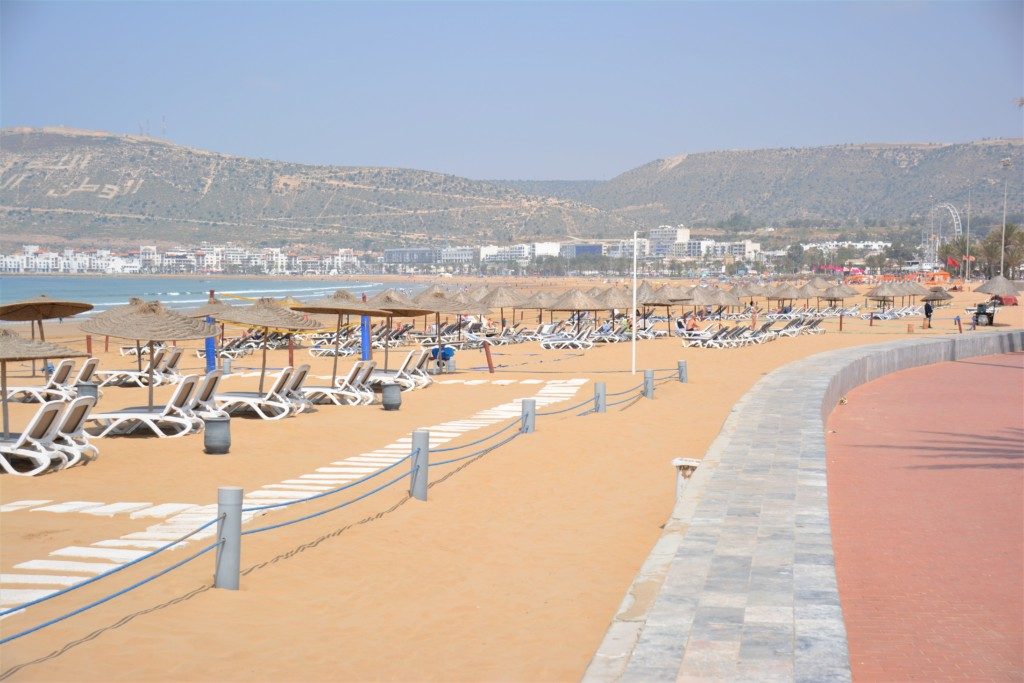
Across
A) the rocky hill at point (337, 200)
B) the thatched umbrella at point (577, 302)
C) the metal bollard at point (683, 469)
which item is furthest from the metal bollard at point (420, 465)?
the rocky hill at point (337, 200)

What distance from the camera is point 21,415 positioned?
1400cm

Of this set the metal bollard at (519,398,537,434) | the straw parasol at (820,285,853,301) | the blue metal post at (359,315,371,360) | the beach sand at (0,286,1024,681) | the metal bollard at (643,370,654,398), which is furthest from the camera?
the straw parasol at (820,285,853,301)

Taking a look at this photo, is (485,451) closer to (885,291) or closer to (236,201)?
(885,291)

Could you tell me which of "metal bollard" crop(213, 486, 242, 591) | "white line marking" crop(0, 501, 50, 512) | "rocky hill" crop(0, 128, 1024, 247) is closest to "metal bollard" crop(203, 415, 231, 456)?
"white line marking" crop(0, 501, 50, 512)

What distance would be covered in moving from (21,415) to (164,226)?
146812 mm

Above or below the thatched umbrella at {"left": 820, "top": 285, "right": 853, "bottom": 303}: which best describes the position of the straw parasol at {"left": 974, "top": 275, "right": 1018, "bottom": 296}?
above

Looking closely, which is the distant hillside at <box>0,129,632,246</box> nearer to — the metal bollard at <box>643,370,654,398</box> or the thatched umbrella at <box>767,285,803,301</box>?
the thatched umbrella at <box>767,285,803,301</box>

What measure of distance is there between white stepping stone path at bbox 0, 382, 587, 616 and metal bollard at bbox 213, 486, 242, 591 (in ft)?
2.43

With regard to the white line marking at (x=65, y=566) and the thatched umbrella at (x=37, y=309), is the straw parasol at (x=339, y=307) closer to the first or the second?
the thatched umbrella at (x=37, y=309)

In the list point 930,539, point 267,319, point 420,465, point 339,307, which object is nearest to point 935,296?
point 339,307

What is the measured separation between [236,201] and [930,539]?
6611 inches

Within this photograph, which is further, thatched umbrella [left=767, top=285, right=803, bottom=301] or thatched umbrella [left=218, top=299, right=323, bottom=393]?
thatched umbrella [left=767, top=285, right=803, bottom=301]

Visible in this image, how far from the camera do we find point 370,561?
6496mm

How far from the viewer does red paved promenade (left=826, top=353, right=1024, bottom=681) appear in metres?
4.73
